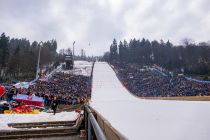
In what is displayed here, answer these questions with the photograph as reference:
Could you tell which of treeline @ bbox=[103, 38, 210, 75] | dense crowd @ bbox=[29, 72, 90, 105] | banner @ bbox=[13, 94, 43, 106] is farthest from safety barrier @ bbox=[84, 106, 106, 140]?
treeline @ bbox=[103, 38, 210, 75]

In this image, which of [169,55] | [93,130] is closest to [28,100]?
[93,130]

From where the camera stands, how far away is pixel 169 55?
401ft

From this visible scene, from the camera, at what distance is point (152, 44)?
13900cm

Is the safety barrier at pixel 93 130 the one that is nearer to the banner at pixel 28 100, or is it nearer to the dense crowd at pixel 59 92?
the banner at pixel 28 100

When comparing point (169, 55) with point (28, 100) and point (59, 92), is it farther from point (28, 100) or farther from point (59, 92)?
point (28, 100)

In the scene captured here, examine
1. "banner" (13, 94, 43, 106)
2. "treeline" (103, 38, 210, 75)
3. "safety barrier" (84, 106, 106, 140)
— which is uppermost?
"treeline" (103, 38, 210, 75)

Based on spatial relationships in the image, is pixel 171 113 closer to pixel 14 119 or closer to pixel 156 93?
pixel 14 119

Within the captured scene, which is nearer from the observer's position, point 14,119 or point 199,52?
point 14,119

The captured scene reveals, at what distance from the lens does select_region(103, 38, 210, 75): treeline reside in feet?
295

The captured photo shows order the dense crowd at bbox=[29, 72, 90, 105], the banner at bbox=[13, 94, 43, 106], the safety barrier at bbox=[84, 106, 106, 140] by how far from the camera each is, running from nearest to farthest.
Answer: the safety barrier at bbox=[84, 106, 106, 140] < the banner at bbox=[13, 94, 43, 106] < the dense crowd at bbox=[29, 72, 90, 105]

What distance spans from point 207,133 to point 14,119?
31.3 feet

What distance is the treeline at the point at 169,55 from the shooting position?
89.8 m

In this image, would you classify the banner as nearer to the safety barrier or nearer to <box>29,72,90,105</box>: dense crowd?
<box>29,72,90,105</box>: dense crowd

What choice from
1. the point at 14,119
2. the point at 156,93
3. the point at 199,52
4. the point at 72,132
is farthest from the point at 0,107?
the point at 199,52
